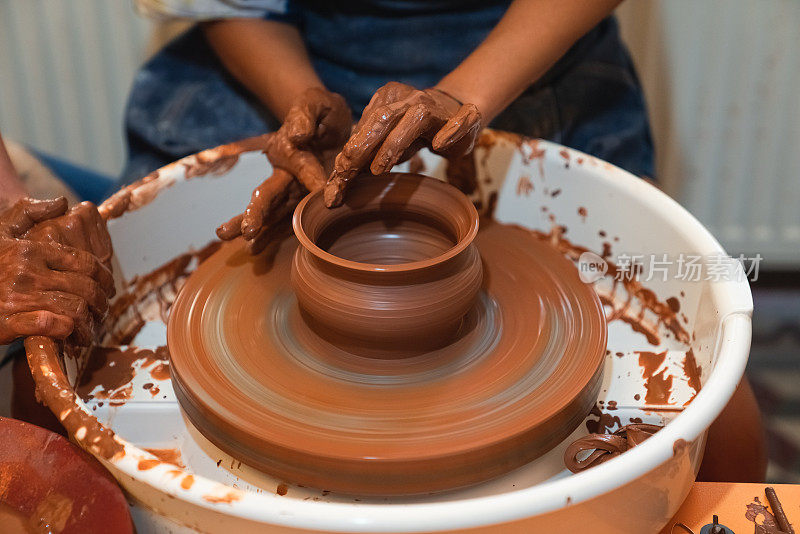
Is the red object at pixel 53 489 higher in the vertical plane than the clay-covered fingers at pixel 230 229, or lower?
lower

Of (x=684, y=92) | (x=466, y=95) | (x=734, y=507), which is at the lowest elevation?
(x=684, y=92)

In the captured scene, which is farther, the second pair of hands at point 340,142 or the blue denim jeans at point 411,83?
the blue denim jeans at point 411,83

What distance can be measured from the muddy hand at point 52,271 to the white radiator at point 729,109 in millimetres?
1834

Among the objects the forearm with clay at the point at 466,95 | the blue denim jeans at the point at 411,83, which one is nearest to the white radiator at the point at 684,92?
the blue denim jeans at the point at 411,83

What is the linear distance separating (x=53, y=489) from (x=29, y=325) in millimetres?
255

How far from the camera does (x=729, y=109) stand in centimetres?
254

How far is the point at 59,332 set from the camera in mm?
1063

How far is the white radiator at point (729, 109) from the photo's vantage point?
2.37 m

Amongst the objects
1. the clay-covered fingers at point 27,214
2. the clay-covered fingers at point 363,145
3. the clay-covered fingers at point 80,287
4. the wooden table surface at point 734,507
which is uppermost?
the clay-covered fingers at point 363,145

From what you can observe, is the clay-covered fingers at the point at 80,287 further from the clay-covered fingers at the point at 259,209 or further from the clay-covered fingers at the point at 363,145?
the clay-covered fingers at the point at 363,145

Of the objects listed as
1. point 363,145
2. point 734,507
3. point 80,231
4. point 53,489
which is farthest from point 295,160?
point 734,507

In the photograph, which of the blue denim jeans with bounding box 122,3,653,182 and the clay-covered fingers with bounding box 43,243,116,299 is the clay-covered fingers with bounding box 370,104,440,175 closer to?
the clay-covered fingers with bounding box 43,243,116,299

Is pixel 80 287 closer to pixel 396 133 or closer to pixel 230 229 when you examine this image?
pixel 230 229

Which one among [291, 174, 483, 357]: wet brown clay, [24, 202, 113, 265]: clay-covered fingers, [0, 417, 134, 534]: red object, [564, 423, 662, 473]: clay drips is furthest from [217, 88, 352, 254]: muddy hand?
[564, 423, 662, 473]: clay drips
